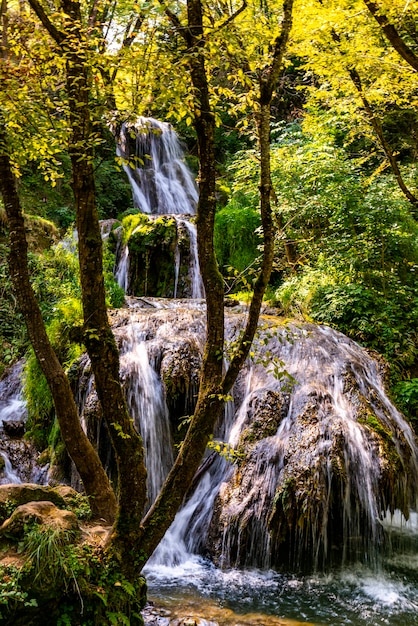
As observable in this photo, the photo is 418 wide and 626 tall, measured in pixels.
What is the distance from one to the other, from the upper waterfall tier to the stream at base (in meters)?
11.8

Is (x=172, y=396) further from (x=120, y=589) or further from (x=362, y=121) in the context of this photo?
(x=362, y=121)

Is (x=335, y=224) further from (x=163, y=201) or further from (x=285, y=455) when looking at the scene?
(x=163, y=201)

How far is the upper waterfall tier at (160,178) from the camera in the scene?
50.6 ft

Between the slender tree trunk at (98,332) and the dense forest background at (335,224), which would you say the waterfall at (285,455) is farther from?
the dense forest background at (335,224)

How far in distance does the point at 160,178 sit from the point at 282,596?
13.8 metres

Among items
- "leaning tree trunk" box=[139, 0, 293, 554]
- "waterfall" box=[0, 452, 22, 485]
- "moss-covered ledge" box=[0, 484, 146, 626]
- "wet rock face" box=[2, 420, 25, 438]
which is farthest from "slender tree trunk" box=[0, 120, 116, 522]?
"wet rock face" box=[2, 420, 25, 438]

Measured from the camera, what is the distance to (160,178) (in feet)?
52.3

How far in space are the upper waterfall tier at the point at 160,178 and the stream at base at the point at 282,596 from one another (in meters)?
11.8

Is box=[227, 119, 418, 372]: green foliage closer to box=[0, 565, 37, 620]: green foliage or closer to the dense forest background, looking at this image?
the dense forest background

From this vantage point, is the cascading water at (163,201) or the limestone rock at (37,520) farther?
the cascading water at (163,201)

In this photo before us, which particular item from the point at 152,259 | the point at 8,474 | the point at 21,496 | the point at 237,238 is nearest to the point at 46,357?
the point at 21,496

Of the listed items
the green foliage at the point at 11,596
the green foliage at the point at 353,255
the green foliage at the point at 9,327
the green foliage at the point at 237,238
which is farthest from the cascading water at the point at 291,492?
the green foliage at the point at 237,238

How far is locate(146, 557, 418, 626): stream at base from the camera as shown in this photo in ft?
13.1

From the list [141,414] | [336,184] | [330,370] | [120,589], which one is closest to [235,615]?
[120,589]
